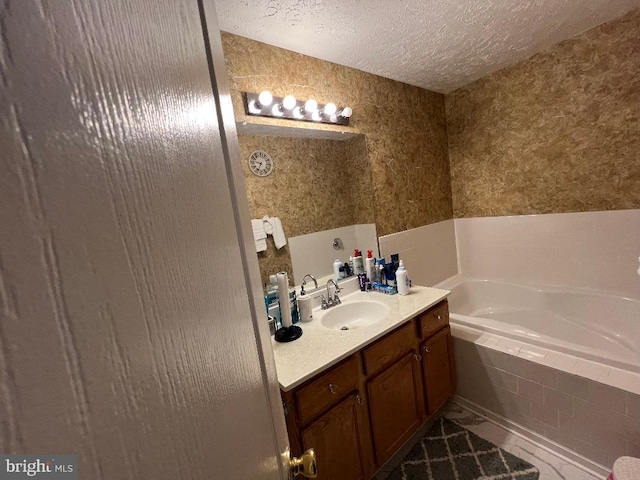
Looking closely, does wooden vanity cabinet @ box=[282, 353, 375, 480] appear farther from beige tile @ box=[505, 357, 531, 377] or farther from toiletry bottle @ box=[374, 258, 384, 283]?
beige tile @ box=[505, 357, 531, 377]

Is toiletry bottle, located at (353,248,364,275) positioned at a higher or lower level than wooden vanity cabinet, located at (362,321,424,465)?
higher

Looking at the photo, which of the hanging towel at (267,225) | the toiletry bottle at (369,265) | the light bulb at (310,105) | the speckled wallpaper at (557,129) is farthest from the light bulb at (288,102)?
the speckled wallpaper at (557,129)

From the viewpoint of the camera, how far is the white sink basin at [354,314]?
1.63m

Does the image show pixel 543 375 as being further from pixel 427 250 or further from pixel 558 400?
pixel 427 250

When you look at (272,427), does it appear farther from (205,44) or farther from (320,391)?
(205,44)

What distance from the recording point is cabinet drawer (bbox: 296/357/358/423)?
1074 mm

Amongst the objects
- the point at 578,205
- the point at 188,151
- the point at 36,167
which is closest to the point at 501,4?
the point at 578,205

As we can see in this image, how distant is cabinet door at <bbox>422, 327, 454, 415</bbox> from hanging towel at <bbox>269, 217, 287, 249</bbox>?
3.37ft

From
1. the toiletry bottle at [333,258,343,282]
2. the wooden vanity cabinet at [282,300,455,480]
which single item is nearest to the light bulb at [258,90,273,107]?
the toiletry bottle at [333,258,343,282]

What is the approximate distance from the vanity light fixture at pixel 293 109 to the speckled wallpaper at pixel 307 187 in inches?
5.7

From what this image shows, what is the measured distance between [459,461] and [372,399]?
70 centimetres

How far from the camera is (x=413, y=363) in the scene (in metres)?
1.52

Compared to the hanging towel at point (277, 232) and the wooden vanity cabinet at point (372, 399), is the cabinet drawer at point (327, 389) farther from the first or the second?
the hanging towel at point (277, 232)

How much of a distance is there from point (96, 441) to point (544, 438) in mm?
2176
